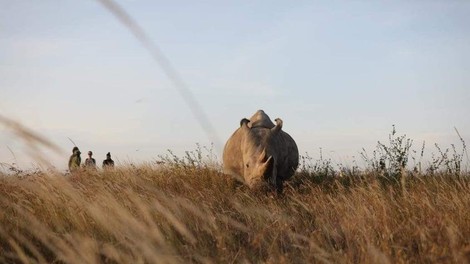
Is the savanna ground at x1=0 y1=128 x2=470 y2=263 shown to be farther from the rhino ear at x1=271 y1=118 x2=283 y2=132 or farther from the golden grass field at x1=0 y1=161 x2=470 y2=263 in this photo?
the rhino ear at x1=271 y1=118 x2=283 y2=132

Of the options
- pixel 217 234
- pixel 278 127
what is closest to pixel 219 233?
pixel 217 234

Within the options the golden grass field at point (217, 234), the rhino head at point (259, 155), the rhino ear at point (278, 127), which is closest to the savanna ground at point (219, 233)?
the golden grass field at point (217, 234)

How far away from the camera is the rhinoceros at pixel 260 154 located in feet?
28.5

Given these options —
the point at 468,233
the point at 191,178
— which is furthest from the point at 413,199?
the point at 191,178

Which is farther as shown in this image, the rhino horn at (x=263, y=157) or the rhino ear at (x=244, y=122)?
the rhino ear at (x=244, y=122)

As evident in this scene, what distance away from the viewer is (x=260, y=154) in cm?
909

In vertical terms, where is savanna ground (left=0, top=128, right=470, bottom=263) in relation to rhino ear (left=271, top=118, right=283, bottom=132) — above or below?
below

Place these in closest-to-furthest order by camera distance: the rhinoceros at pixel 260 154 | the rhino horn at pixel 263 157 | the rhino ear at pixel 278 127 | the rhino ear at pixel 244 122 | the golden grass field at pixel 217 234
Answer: the golden grass field at pixel 217 234
the rhino horn at pixel 263 157
the rhinoceros at pixel 260 154
the rhino ear at pixel 278 127
the rhino ear at pixel 244 122

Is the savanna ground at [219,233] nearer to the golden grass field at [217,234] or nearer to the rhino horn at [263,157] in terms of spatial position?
the golden grass field at [217,234]

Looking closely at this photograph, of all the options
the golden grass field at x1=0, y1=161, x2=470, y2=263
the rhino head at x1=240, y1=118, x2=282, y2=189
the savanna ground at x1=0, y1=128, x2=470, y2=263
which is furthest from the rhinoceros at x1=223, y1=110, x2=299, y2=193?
the golden grass field at x1=0, y1=161, x2=470, y2=263

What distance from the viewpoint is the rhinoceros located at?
8695 mm

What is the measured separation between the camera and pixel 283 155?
32.7ft

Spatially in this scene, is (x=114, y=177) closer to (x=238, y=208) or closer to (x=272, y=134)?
(x=272, y=134)

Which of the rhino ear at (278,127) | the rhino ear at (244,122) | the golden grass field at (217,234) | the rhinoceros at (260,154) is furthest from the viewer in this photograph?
the rhino ear at (244,122)
